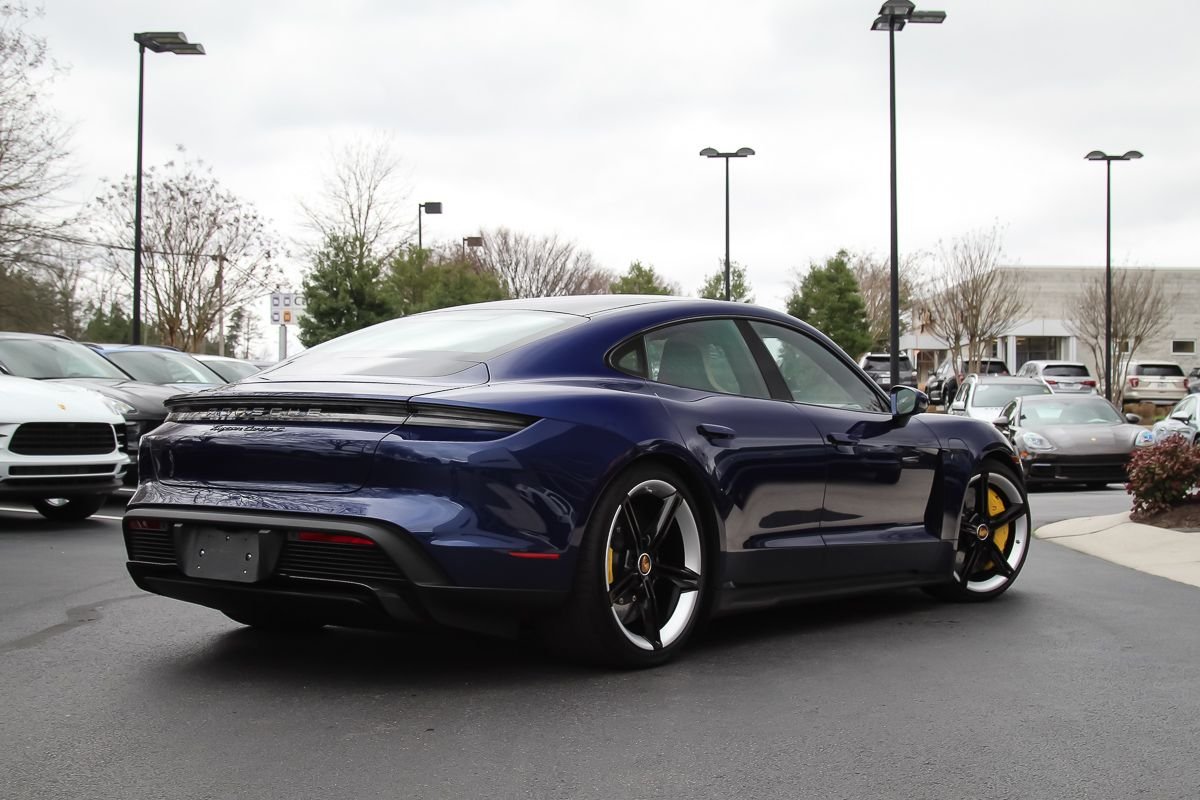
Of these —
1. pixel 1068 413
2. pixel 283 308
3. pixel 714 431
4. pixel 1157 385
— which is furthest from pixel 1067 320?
pixel 714 431

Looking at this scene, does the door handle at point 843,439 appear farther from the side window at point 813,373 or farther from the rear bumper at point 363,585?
the rear bumper at point 363,585

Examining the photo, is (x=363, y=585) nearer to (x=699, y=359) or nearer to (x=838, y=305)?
(x=699, y=359)

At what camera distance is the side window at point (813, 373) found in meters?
5.85

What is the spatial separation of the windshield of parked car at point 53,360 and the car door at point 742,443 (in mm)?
8191

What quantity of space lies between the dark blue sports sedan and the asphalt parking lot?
0.87 ft

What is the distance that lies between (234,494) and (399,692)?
902 millimetres

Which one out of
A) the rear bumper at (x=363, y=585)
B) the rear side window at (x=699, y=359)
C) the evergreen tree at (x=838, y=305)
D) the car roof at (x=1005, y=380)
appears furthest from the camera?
the evergreen tree at (x=838, y=305)

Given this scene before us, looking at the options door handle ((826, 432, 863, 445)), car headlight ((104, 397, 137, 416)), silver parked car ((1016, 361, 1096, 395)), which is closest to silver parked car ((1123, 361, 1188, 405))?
silver parked car ((1016, 361, 1096, 395))

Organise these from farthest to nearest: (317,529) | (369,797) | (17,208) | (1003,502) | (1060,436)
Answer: (17,208), (1060,436), (1003,502), (317,529), (369,797)

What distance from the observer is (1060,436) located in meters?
17.1

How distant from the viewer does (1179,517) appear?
1024 cm

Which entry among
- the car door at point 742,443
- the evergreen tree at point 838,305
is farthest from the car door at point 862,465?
the evergreen tree at point 838,305

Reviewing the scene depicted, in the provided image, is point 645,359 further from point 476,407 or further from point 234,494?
point 234,494


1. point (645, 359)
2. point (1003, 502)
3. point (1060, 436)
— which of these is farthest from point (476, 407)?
point (1060, 436)
